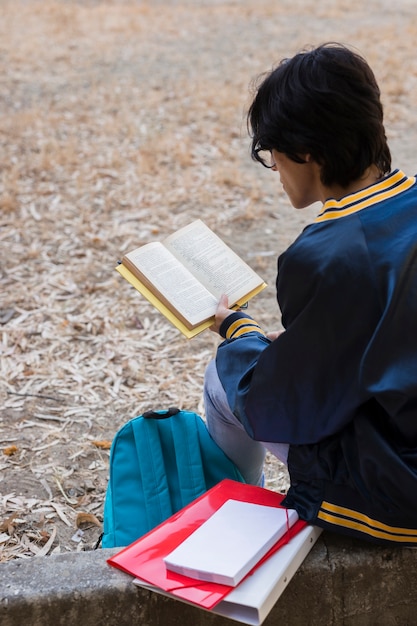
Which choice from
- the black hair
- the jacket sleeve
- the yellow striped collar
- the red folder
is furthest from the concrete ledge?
the black hair

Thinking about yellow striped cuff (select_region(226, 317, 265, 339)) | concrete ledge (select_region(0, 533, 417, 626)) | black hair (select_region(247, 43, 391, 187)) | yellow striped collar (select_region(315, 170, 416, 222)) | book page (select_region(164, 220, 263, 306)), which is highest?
black hair (select_region(247, 43, 391, 187))

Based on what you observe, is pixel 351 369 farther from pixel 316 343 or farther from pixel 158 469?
pixel 158 469

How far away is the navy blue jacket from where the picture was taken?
1.72 m

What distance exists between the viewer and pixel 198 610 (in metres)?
1.84

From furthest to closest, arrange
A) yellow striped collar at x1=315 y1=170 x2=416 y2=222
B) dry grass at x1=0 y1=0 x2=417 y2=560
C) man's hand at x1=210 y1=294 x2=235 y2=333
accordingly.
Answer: dry grass at x1=0 y1=0 x2=417 y2=560 → man's hand at x1=210 y1=294 x2=235 y2=333 → yellow striped collar at x1=315 y1=170 x2=416 y2=222

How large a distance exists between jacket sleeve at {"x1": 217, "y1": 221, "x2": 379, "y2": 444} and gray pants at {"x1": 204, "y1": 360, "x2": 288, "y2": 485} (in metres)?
0.32

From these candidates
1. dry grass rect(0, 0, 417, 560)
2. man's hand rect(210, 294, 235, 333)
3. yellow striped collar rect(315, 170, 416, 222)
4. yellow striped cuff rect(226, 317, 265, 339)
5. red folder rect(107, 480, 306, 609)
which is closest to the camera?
red folder rect(107, 480, 306, 609)

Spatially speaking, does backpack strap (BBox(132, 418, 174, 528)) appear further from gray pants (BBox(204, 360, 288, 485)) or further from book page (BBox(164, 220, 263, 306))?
book page (BBox(164, 220, 263, 306))

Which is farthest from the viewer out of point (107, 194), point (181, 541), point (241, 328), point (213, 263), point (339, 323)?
point (107, 194)

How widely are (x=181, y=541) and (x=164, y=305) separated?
2.54 feet

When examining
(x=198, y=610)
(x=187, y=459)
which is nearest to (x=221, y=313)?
(x=187, y=459)

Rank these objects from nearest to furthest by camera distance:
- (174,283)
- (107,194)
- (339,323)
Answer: (339,323) → (174,283) → (107,194)

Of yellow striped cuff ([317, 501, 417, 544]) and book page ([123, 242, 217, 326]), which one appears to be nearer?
yellow striped cuff ([317, 501, 417, 544])

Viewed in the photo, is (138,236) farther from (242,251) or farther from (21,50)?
(21,50)
